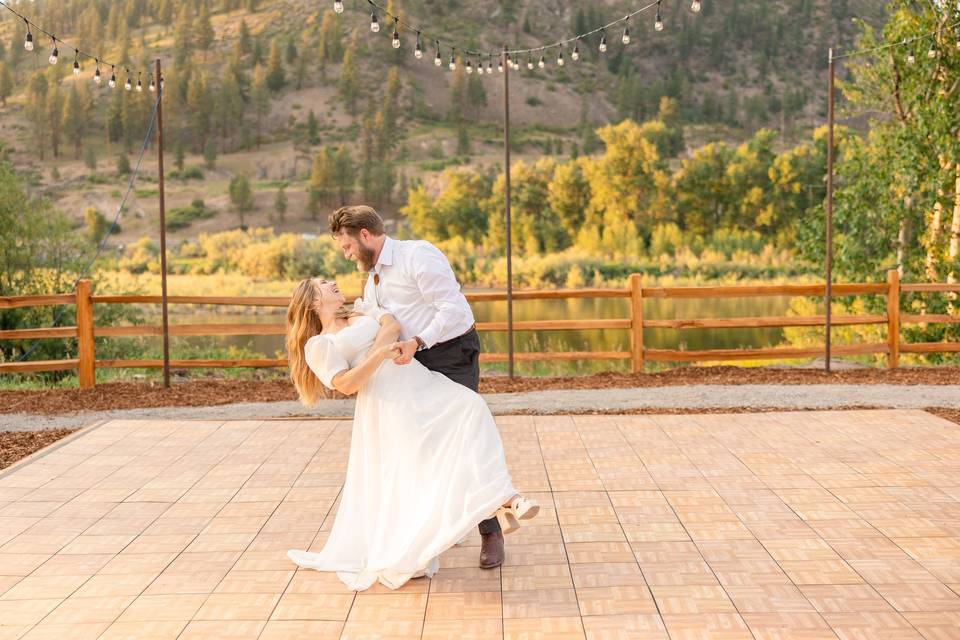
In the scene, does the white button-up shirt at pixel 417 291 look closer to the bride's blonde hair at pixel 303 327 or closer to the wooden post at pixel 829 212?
the bride's blonde hair at pixel 303 327

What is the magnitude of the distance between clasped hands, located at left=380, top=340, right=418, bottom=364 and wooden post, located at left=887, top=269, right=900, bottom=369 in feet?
26.9

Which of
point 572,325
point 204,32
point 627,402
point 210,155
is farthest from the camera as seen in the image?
point 204,32

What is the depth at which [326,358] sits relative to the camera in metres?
3.79

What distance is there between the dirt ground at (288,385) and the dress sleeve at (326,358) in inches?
222

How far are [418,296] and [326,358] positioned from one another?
46 cm

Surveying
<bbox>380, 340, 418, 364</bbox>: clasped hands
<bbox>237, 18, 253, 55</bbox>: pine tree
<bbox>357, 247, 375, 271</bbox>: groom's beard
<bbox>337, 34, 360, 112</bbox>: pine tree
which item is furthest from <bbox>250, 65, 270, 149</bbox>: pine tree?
<bbox>380, 340, 418, 364</bbox>: clasped hands

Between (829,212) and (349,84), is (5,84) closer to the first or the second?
(349,84)

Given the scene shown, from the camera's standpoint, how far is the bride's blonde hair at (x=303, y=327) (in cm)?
389

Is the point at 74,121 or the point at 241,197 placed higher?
the point at 74,121

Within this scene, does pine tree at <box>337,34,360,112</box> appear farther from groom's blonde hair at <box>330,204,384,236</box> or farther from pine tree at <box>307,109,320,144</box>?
groom's blonde hair at <box>330,204,384,236</box>

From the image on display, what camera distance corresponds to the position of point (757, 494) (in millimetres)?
5160

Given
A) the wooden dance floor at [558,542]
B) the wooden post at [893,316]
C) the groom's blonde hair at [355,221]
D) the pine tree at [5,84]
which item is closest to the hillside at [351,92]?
the pine tree at [5,84]

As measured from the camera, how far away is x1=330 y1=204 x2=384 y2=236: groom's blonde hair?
3820 millimetres

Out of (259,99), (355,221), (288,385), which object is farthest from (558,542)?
(259,99)
